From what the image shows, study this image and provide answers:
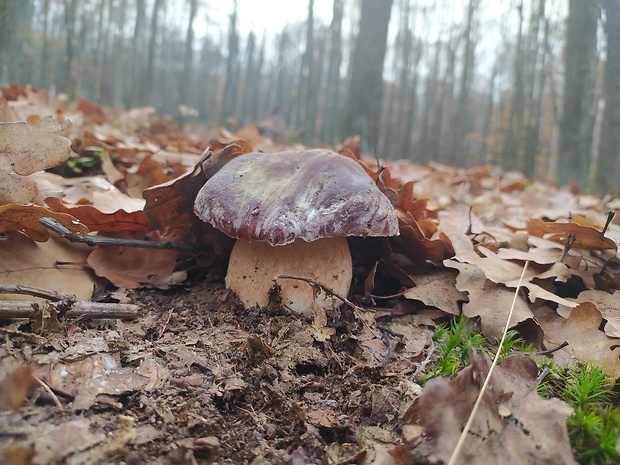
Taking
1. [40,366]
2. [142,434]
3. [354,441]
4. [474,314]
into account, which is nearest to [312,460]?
[354,441]

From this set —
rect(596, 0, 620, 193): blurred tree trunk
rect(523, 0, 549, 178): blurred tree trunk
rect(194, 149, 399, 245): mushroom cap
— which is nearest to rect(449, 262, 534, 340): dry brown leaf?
rect(194, 149, 399, 245): mushroom cap

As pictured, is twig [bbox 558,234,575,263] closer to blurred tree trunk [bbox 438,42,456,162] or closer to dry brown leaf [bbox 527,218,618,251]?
dry brown leaf [bbox 527,218,618,251]

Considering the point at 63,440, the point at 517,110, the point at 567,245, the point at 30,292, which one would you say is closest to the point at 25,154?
the point at 30,292

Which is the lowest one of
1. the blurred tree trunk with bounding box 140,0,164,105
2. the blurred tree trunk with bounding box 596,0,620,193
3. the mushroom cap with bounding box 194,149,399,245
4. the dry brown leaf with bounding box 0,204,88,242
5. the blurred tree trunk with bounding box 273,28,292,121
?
the dry brown leaf with bounding box 0,204,88,242

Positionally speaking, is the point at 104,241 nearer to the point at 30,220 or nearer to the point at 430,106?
the point at 30,220

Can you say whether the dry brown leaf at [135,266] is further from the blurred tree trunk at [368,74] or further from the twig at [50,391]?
the blurred tree trunk at [368,74]

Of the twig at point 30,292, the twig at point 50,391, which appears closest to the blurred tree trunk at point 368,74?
the twig at point 30,292

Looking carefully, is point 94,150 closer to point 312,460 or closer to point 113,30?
point 312,460
